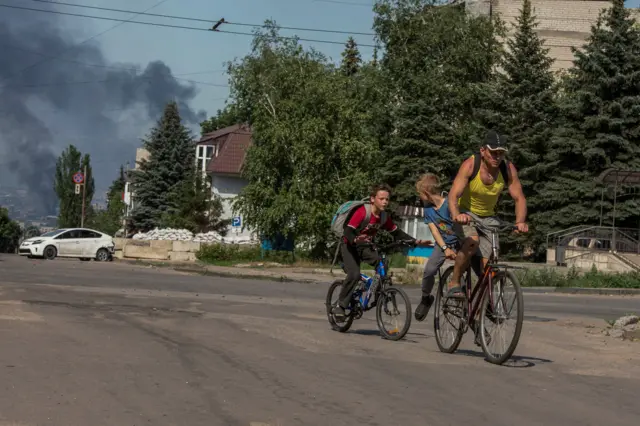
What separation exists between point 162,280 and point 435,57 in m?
37.2

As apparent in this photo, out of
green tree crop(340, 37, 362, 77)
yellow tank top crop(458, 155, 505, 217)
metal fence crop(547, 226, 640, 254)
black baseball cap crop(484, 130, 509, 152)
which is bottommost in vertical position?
yellow tank top crop(458, 155, 505, 217)

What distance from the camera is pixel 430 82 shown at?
180 feet

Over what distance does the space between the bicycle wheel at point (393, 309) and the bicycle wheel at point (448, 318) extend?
2.73 feet

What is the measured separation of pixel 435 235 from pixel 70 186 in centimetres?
11709

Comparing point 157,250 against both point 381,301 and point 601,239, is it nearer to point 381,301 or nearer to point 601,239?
point 601,239

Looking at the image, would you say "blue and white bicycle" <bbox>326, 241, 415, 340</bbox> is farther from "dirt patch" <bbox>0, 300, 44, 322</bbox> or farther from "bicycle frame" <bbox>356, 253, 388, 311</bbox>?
"dirt patch" <bbox>0, 300, 44, 322</bbox>

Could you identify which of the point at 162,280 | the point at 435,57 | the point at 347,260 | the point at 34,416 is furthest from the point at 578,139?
the point at 34,416

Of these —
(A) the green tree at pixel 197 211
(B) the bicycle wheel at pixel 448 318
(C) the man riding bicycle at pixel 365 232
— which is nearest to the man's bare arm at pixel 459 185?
(B) the bicycle wheel at pixel 448 318

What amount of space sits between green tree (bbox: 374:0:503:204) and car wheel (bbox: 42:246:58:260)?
1680 cm

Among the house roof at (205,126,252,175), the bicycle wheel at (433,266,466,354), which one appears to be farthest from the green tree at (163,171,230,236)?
the bicycle wheel at (433,266,466,354)

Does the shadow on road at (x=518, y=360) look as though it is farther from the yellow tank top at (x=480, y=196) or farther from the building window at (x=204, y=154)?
the building window at (x=204, y=154)

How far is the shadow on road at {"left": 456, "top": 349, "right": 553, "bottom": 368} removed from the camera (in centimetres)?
905

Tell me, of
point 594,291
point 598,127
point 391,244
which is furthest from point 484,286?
point 598,127

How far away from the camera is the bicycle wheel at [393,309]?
1096 cm
